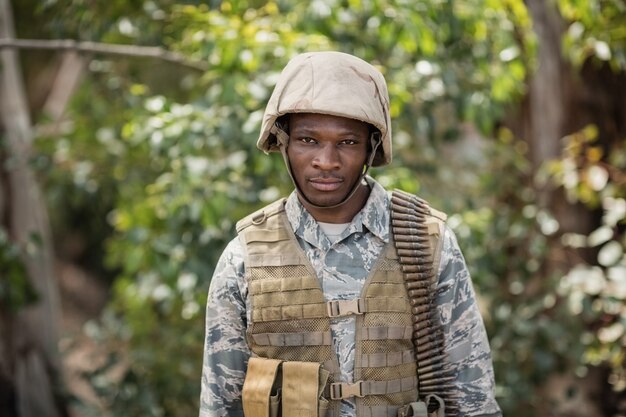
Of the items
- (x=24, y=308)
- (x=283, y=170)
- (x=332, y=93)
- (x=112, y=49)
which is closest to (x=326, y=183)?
(x=332, y=93)

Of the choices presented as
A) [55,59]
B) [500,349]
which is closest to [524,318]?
[500,349]

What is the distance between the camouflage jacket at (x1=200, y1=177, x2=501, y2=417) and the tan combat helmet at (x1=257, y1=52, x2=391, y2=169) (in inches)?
9.0

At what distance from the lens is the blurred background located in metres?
3.86

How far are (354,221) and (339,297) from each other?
0.71 feet

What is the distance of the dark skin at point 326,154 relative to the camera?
236 centimetres

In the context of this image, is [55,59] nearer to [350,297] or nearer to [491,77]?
[491,77]

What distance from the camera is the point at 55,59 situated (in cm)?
1037

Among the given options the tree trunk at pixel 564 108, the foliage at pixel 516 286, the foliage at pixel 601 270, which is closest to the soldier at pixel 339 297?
the foliage at pixel 516 286

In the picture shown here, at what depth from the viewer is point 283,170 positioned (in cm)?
391

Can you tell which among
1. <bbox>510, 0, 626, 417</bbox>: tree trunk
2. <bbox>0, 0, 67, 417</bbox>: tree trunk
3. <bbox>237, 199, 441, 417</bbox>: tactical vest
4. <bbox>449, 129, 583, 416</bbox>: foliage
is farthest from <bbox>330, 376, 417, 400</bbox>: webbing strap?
<bbox>510, 0, 626, 417</bbox>: tree trunk

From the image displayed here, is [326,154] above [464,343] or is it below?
above

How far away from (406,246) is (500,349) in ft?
8.68

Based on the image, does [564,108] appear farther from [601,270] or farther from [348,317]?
[348,317]

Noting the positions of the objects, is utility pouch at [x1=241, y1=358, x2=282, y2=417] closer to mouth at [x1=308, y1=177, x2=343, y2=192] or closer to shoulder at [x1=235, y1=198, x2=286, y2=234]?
shoulder at [x1=235, y1=198, x2=286, y2=234]
